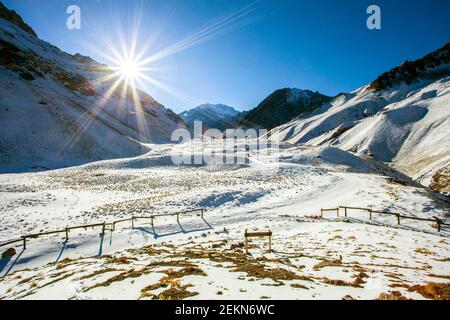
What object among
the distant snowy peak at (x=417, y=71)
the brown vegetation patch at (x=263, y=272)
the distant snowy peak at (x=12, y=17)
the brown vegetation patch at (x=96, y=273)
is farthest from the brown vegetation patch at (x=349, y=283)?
the distant snowy peak at (x=12, y=17)

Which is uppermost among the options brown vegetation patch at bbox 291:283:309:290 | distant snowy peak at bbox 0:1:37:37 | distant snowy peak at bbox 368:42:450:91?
distant snowy peak at bbox 0:1:37:37

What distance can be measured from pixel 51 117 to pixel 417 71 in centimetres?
15817

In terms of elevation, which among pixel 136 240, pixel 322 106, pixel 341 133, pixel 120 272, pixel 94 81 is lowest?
pixel 136 240

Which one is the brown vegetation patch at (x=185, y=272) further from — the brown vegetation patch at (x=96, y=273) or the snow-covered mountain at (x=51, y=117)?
the snow-covered mountain at (x=51, y=117)

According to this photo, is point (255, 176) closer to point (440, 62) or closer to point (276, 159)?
point (276, 159)

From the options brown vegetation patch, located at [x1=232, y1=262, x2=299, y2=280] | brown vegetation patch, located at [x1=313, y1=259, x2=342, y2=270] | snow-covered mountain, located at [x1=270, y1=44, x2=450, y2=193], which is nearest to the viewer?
brown vegetation patch, located at [x1=232, y1=262, x2=299, y2=280]

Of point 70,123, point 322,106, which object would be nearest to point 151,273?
point 70,123

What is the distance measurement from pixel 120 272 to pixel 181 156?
163 feet

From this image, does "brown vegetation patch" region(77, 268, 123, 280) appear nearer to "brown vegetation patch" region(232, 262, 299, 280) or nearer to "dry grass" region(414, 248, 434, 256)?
"brown vegetation patch" region(232, 262, 299, 280)

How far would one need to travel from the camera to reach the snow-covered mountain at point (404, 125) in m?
53.1

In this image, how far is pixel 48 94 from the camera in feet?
246

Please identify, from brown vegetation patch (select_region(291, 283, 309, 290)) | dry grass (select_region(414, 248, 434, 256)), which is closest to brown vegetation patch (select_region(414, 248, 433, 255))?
dry grass (select_region(414, 248, 434, 256))

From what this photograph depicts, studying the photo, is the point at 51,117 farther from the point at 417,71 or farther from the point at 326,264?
the point at 417,71

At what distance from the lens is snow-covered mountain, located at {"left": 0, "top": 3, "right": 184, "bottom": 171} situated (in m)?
55.4
